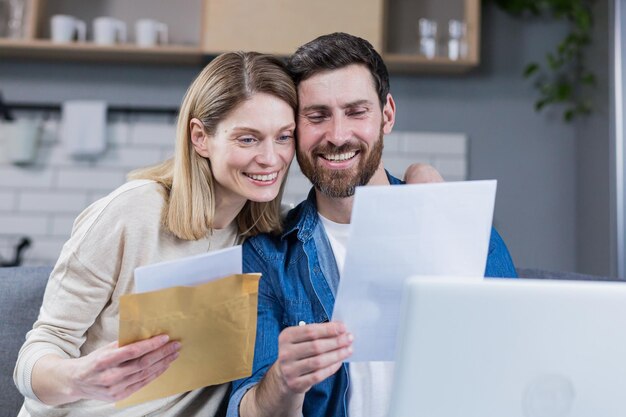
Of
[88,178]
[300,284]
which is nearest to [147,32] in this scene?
[88,178]

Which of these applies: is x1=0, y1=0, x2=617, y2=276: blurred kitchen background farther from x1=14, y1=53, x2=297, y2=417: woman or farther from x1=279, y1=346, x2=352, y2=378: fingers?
x1=279, y1=346, x2=352, y2=378: fingers

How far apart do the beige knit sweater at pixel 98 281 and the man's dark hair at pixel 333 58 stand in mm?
433

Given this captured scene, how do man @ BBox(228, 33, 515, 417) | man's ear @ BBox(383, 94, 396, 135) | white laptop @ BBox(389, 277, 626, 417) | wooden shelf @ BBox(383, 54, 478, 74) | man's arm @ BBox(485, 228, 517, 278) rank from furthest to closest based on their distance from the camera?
wooden shelf @ BBox(383, 54, 478, 74)
man's ear @ BBox(383, 94, 396, 135)
man's arm @ BBox(485, 228, 517, 278)
man @ BBox(228, 33, 515, 417)
white laptop @ BBox(389, 277, 626, 417)

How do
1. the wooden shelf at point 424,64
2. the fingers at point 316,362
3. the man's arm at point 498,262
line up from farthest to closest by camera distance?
the wooden shelf at point 424,64 < the man's arm at point 498,262 < the fingers at point 316,362

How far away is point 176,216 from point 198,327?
0.39 metres

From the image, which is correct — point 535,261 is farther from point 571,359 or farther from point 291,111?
point 571,359

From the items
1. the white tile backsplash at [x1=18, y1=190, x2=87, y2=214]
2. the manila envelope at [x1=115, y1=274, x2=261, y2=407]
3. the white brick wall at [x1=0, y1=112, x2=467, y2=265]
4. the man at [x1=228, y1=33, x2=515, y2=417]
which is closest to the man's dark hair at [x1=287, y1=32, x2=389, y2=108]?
the man at [x1=228, y1=33, x2=515, y2=417]

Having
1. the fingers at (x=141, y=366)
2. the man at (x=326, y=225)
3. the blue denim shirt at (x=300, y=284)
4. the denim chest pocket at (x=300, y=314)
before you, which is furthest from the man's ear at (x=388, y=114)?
the fingers at (x=141, y=366)

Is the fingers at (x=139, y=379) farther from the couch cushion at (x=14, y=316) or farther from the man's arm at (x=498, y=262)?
the man's arm at (x=498, y=262)

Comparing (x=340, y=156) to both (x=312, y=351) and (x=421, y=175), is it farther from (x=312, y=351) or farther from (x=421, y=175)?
(x=312, y=351)

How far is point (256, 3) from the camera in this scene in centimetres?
322

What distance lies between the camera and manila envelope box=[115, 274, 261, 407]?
42.7 inches

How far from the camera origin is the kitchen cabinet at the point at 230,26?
320cm

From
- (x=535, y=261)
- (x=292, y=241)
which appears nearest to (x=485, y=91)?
(x=535, y=261)
